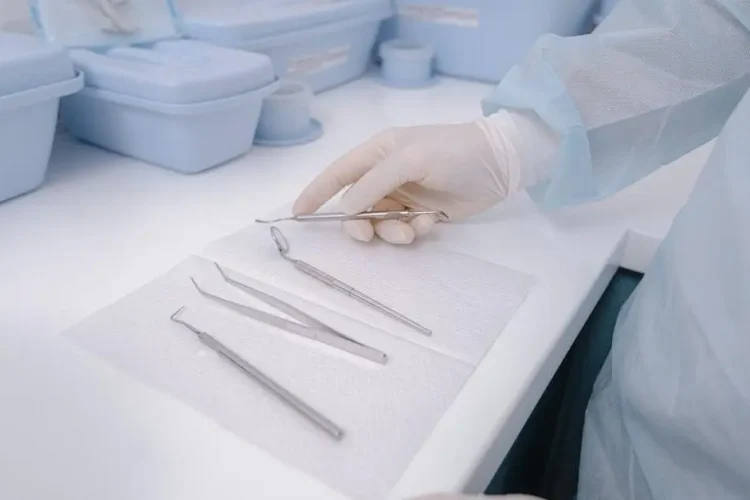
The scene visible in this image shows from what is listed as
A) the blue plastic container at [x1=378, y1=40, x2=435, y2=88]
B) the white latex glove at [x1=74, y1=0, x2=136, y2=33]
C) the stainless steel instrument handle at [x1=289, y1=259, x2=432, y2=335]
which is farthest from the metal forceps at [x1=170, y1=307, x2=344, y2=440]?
the blue plastic container at [x1=378, y1=40, x2=435, y2=88]

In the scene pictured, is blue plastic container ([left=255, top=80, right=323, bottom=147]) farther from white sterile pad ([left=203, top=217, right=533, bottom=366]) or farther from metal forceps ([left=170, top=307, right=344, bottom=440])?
metal forceps ([left=170, top=307, right=344, bottom=440])

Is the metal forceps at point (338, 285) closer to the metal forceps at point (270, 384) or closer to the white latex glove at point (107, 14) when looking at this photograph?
the metal forceps at point (270, 384)

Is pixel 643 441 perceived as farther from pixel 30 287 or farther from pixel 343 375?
pixel 30 287

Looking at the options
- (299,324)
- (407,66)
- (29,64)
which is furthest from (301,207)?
(407,66)

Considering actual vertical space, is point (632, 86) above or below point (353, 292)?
above

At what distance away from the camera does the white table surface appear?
1.20 ft

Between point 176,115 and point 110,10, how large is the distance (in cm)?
21

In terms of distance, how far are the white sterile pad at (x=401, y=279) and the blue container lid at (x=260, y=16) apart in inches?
13.2

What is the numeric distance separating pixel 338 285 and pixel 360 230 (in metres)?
0.08

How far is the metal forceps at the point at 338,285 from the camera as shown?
0.50 meters

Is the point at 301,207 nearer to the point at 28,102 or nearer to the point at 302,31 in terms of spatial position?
the point at 28,102

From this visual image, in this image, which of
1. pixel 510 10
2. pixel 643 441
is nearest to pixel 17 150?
pixel 643 441

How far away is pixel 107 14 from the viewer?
761 mm

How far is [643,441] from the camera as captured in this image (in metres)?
0.49
